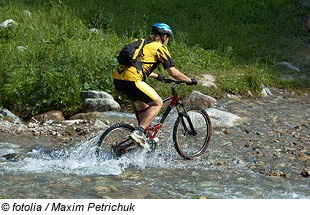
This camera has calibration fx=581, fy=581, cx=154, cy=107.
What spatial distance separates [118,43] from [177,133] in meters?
6.22

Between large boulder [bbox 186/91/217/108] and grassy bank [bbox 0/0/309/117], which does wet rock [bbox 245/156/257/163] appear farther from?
grassy bank [bbox 0/0/309/117]

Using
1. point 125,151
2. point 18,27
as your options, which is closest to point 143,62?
point 125,151

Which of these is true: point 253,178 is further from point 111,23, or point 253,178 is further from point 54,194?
point 111,23

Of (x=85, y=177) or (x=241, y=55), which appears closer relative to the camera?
(x=85, y=177)

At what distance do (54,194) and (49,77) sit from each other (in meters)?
5.24

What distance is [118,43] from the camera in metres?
15.3

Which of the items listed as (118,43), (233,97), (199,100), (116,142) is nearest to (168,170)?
(116,142)

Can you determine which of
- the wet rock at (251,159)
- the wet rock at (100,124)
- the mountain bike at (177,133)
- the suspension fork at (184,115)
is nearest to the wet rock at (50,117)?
the wet rock at (100,124)

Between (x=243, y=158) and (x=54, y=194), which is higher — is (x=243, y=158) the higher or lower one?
the lower one

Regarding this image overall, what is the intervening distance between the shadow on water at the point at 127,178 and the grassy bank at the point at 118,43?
2.84 meters

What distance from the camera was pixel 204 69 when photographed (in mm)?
15266

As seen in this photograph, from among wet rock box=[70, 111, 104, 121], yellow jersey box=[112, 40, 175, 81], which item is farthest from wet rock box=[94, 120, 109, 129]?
yellow jersey box=[112, 40, 175, 81]

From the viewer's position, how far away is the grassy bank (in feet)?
41.1

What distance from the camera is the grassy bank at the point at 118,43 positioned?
12.5m
